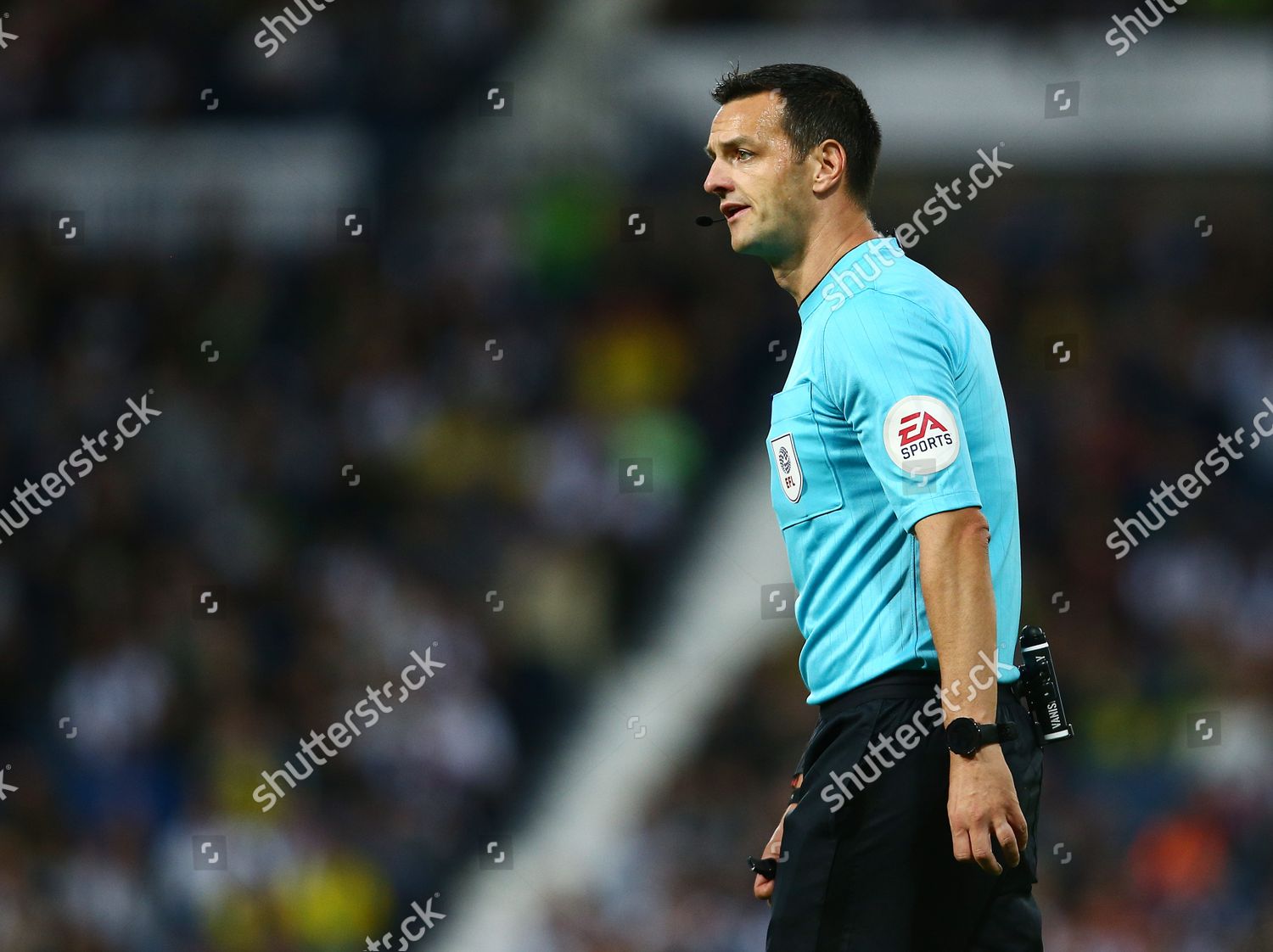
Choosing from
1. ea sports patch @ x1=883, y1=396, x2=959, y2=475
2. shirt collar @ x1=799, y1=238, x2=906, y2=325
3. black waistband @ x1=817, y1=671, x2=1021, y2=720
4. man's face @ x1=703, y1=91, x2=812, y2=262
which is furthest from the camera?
man's face @ x1=703, y1=91, x2=812, y2=262

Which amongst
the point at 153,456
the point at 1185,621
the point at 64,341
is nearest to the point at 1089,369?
the point at 1185,621

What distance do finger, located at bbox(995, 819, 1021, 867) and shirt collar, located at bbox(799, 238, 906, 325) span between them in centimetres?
102

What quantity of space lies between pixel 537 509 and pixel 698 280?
2427 mm

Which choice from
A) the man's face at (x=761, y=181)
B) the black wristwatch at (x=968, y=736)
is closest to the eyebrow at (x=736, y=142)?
the man's face at (x=761, y=181)

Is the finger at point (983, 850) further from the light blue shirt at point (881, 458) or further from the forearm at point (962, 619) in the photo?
the light blue shirt at point (881, 458)

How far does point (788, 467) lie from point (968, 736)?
0.66 m

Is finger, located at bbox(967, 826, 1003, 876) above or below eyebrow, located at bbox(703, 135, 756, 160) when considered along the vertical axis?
below

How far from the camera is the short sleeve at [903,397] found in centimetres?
302

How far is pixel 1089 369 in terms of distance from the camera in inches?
447

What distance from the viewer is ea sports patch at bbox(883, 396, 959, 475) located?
302 centimetres

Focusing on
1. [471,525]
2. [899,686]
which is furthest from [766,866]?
[471,525]

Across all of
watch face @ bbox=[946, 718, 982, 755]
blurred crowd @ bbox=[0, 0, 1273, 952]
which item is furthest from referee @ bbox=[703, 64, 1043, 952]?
blurred crowd @ bbox=[0, 0, 1273, 952]

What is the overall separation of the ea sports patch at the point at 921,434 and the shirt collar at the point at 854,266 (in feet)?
1.04

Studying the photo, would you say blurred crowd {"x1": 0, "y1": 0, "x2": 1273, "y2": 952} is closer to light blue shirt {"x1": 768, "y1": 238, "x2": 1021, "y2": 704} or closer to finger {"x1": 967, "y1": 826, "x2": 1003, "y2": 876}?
light blue shirt {"x1": 768, "y1": 238, "x2": 1021, "y2": 704}
